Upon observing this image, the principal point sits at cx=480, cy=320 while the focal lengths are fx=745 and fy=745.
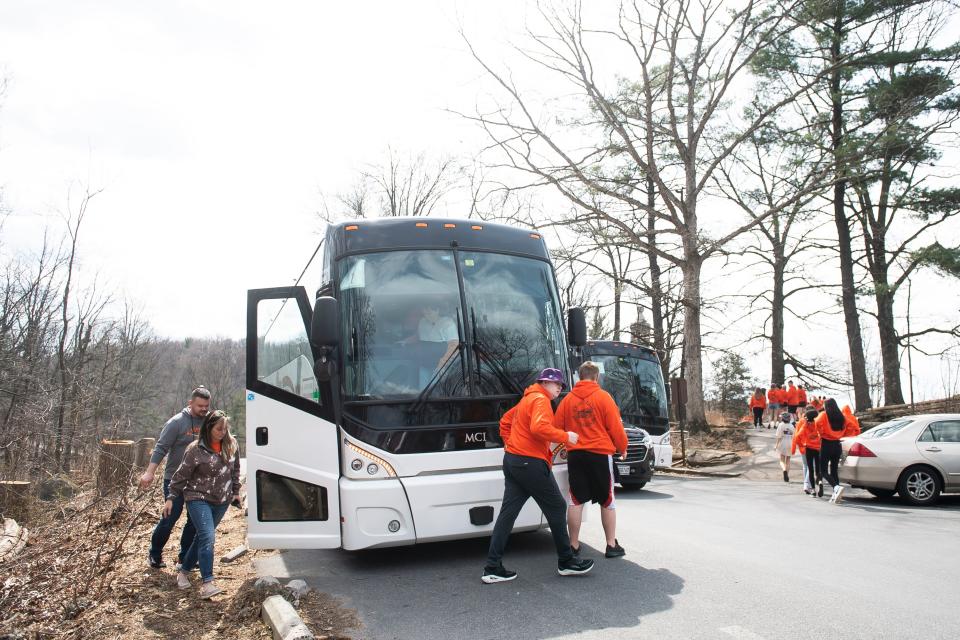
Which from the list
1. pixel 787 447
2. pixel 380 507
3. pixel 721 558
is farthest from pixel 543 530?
pixel 787 447

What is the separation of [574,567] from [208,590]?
316 cm

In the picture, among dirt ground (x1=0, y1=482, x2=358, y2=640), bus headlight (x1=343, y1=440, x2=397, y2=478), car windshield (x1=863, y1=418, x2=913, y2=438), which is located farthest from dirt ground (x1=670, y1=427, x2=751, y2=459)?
dirt ground (x1=0, y1=482, x2=358, y2=640)

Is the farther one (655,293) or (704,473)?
(655,293)

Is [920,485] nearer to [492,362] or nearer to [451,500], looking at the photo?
[492,362]

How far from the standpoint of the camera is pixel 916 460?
1268 centimetres

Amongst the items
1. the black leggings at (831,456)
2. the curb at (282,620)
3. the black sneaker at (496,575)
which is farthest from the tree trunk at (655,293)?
the curb at (282,620)

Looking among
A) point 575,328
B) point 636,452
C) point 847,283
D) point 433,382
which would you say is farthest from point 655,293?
point 433,382

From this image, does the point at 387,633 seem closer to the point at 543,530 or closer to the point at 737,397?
the point at 543,530

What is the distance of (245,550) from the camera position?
8.45m

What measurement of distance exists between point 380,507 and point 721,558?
3397mm

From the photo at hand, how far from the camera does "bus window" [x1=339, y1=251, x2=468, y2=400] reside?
6863 millimetres

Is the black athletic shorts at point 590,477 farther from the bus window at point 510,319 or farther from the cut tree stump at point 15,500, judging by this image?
the cut tree stump at point 15,500

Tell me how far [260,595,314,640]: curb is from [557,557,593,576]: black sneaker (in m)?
2.36

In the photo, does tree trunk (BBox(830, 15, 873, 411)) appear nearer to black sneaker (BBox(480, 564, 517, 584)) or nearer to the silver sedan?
the silver sedan
